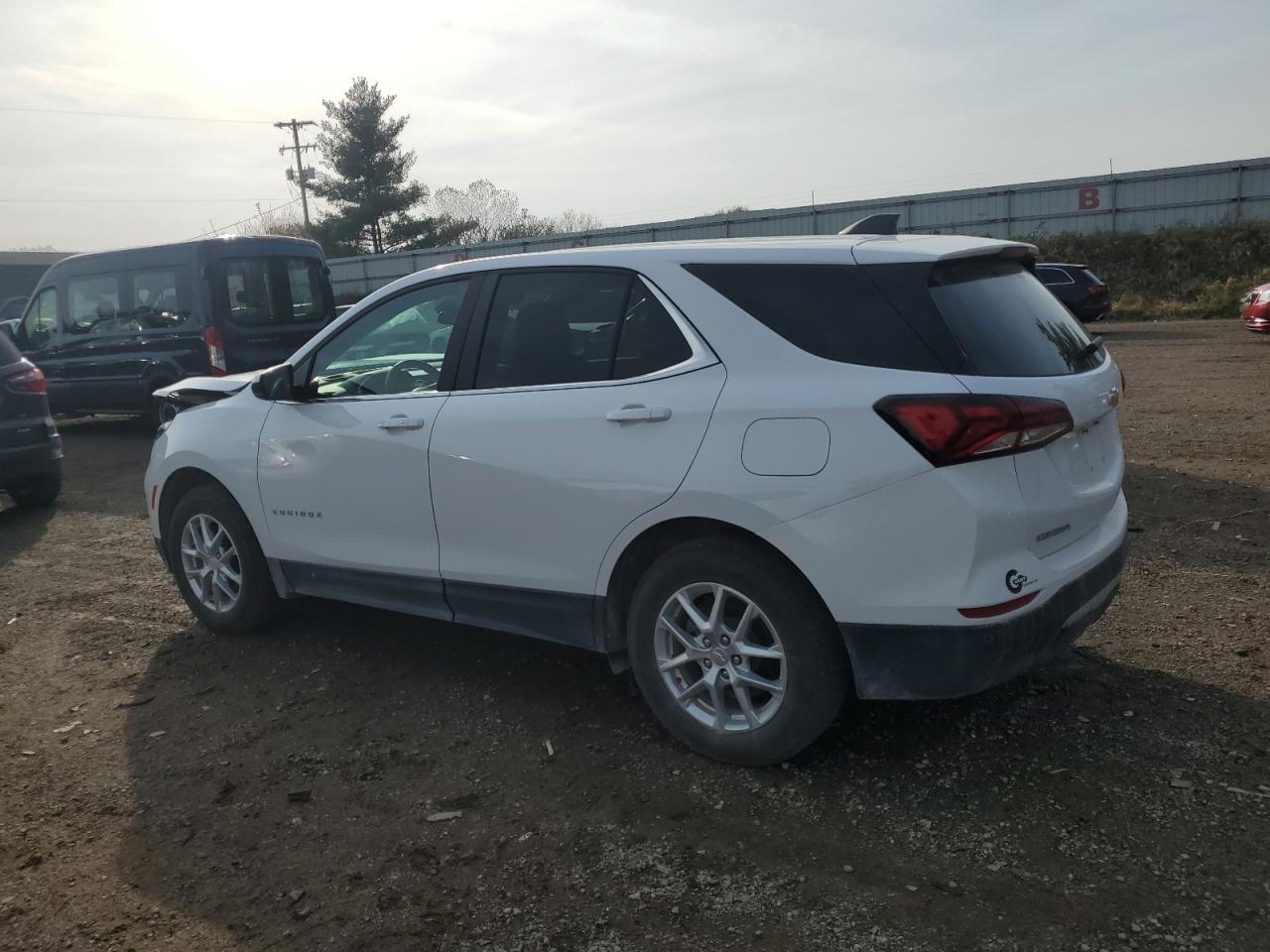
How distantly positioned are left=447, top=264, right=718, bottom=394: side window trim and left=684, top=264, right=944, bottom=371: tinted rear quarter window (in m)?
0.17

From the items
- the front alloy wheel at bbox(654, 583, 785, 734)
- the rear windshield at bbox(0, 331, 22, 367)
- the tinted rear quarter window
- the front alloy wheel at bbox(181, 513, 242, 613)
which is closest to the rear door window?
the tinted rear quarter window

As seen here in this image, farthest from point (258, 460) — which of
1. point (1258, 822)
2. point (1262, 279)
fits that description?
point (1262, 279)

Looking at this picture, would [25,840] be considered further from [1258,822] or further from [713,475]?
[1258,822]

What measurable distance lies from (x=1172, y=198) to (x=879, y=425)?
3062 cm

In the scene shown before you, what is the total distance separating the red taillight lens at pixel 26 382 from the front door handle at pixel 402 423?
5.46m

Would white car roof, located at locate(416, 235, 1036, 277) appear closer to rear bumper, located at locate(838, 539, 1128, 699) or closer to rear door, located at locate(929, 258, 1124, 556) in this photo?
rear door, located at locate(929, 258, 1124, 556)


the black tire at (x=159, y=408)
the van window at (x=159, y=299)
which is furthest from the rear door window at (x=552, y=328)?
the van window at (x=159, y=299)

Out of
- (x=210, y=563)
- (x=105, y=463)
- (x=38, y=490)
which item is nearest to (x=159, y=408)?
(x=105, y=463)

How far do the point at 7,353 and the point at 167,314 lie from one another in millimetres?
3112

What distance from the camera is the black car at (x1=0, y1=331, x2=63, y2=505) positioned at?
8461 mm

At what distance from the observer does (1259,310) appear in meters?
17.0

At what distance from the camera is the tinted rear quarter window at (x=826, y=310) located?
339 cm

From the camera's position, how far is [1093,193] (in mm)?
30297

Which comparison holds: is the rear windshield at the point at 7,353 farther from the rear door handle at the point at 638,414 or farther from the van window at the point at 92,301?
the rear door handle at the point at 638,414
